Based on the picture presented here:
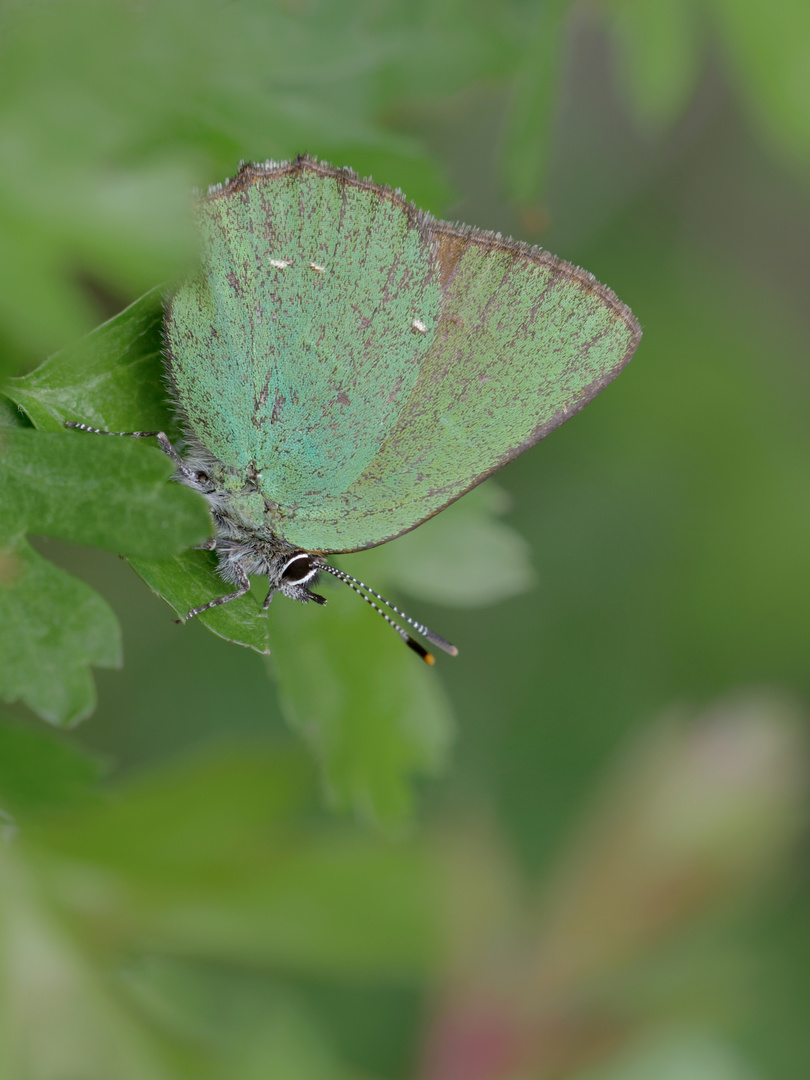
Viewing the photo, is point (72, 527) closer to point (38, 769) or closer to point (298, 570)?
point (38, 769)

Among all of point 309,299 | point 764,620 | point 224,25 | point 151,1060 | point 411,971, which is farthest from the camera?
point 764,620

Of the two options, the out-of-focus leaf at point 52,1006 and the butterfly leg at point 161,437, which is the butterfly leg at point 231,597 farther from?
the out-of-focus leaf at point 52,1006

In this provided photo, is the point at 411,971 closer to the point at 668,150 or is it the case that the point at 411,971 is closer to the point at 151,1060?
the point at 151,1060

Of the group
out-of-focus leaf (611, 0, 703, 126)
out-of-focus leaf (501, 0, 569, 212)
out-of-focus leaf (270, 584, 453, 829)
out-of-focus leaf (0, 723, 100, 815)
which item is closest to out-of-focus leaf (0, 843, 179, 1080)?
out-of-focus leaf (0, 723, 100, 815)

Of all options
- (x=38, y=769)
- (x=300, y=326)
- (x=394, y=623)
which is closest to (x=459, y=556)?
(x=394, y=623)

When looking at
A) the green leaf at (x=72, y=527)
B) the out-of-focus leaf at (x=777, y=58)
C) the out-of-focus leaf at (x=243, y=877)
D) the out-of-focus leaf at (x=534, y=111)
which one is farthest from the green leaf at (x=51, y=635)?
the out-of-focus leaf at (x=777, y=58)

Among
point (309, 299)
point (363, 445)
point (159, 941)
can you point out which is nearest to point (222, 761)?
point (159, 941)
